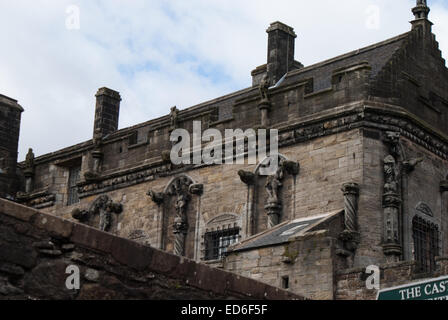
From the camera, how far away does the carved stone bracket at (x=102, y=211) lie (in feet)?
93.6

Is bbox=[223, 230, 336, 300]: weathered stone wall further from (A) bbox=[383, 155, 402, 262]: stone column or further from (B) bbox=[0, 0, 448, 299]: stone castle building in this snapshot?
(A) bbox=[383, 155, 402, 262]: stone column

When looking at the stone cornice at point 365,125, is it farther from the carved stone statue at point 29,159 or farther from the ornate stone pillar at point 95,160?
the carved stone statue at point 29,159

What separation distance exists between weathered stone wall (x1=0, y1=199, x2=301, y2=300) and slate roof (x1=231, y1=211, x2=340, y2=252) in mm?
10271

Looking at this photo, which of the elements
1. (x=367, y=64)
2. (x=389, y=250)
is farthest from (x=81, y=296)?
(x=367, y=64)

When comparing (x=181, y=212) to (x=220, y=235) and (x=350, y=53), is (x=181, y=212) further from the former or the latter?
(x=350, y=53)

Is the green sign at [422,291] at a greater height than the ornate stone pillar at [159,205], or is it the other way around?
the ornate stone pillar at [159,205]

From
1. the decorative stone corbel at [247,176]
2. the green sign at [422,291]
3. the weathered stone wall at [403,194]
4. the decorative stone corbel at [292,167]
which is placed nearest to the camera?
the green sign at [422,291]

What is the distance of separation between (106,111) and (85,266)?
26126mm

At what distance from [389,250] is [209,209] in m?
6.17

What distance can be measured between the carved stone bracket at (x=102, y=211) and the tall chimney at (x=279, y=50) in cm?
630

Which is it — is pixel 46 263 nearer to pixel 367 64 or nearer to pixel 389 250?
pixel 389 250

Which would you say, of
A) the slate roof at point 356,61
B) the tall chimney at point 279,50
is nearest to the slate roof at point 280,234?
the slate roof at point 356,61

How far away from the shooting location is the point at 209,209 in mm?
25719

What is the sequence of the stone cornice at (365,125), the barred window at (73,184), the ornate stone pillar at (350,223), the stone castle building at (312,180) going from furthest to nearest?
the barred window at (73,184) < the stone cornice at (365,125) < the ornate stone pillar at (350,223) < the stone castle building at (312,180)
